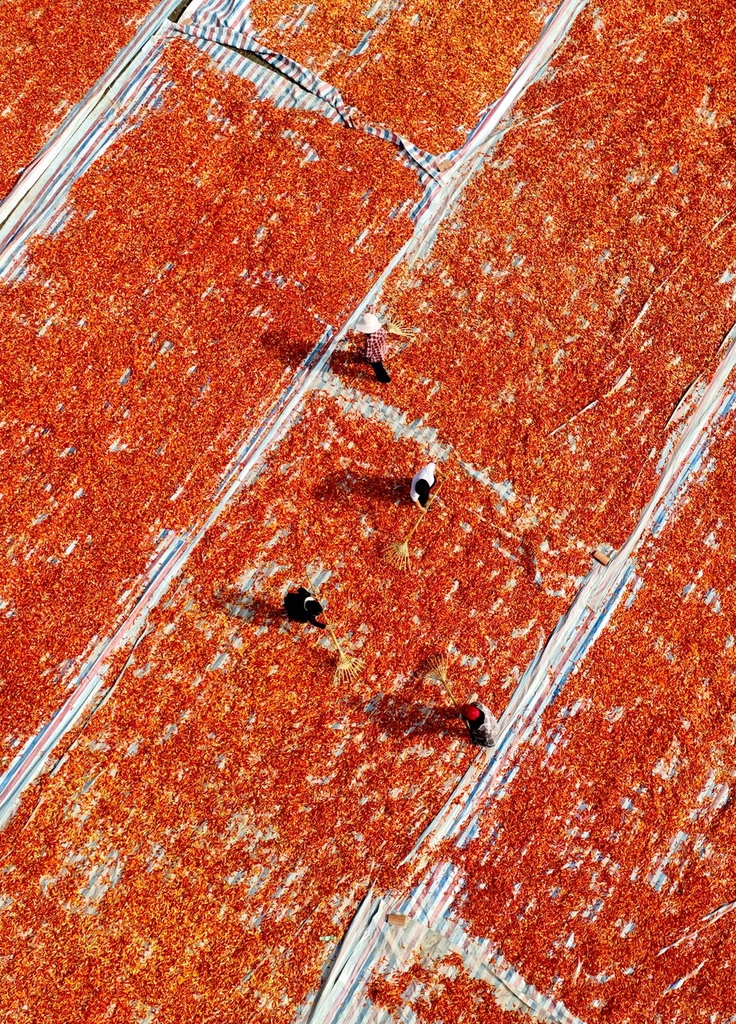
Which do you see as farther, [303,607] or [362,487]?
[362,487]

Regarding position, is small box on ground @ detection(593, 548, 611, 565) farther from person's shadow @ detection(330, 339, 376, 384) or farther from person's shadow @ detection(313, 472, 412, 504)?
person's shadow @ detection(330, 339, 376, 384)

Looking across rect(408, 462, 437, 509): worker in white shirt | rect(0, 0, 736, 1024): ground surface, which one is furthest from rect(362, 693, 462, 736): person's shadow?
rect(408, 462, 437, 509): worker in white shirt

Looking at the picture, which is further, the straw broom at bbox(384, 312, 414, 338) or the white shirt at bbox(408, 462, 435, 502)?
the straw broom at bbox(384, 312, 414, 338)

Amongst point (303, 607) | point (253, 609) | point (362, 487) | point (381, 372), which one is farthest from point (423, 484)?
point (253, 609)

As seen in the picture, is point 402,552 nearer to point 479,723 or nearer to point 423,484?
point 423,484

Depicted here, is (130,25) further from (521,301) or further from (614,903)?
(614,903)

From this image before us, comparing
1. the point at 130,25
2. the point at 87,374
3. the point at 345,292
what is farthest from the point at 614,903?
the point at 130,25

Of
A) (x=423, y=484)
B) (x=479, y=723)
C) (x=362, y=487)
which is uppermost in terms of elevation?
(x=423, y=484)

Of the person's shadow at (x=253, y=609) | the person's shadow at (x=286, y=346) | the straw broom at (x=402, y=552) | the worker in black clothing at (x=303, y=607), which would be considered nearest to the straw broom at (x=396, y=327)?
the person's shadow at (x=286, y=346)

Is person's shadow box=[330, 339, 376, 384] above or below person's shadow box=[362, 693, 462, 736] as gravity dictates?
above
